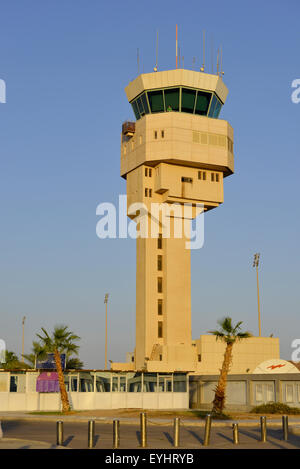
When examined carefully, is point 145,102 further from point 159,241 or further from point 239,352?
point 239,352

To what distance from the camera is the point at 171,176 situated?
72500mm

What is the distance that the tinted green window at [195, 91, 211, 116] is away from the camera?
74625 millimetres

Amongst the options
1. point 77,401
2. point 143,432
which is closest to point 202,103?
point 77,401

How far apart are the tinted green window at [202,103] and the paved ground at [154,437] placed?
4736 cm

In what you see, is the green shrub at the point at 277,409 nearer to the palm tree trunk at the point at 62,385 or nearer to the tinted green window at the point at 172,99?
the palm tree trunk at the point at 62,385

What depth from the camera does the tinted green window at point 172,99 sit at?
73750 mm

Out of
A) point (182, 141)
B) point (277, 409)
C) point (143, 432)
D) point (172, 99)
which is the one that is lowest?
point (277, 409)

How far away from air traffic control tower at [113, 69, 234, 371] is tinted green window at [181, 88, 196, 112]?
12 cm

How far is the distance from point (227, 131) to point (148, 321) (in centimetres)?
2495

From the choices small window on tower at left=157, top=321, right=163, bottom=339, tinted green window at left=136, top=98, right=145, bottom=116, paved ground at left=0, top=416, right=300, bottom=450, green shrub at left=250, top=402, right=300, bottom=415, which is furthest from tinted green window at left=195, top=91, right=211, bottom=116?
paved ground at left=0, top=416, right=300, bottom=450

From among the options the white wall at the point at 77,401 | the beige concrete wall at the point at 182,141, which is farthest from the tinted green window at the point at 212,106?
the white wall at the point at 77,401

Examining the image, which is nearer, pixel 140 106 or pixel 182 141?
pixel 182 141

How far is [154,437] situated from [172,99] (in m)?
53.2
